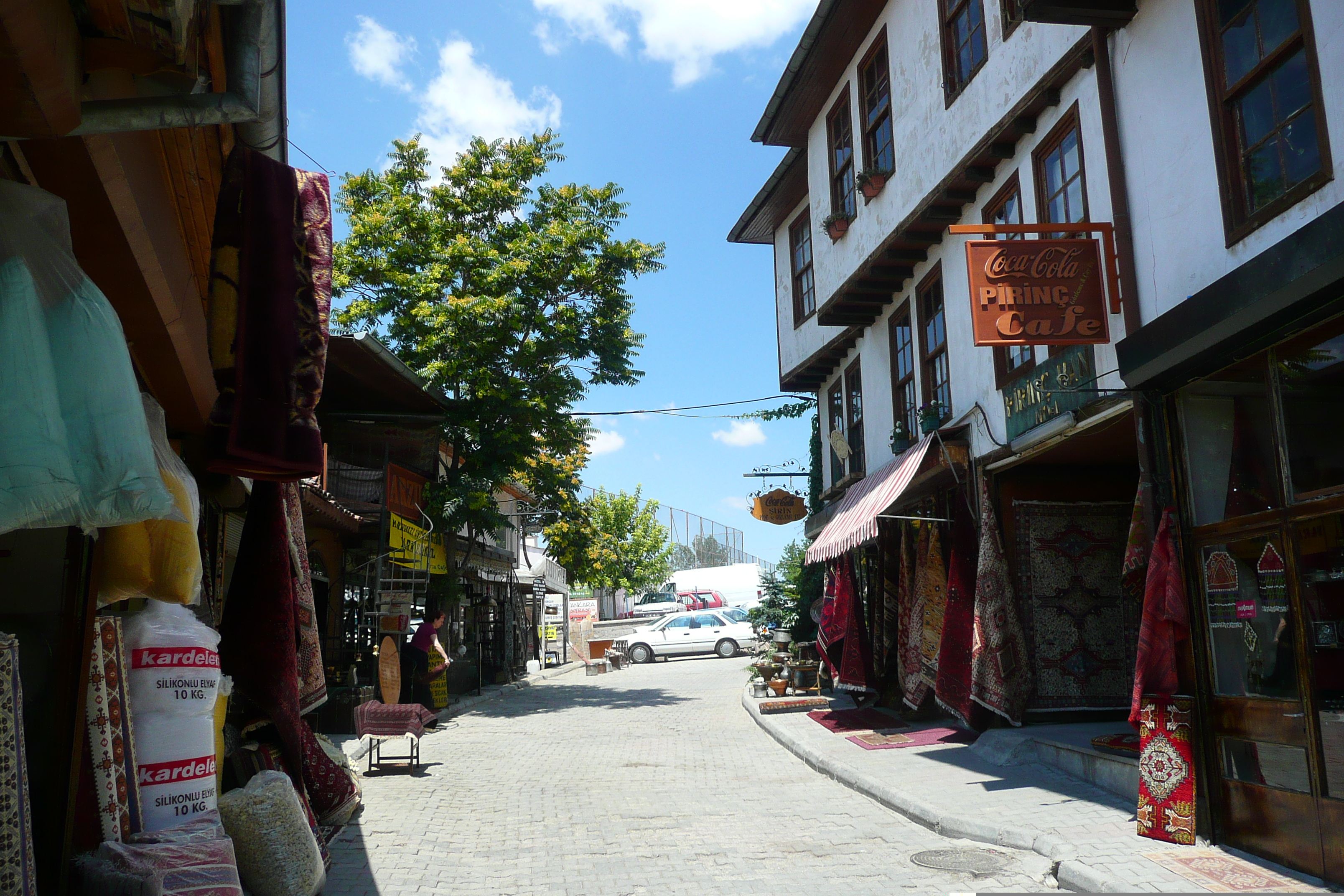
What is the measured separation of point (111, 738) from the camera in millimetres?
4074

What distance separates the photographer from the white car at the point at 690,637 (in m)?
33.3

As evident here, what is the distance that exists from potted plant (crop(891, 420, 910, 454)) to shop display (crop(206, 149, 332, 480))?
31.3ft

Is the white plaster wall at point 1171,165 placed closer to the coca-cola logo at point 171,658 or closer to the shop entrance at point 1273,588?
the shop entrance at point 1273,588

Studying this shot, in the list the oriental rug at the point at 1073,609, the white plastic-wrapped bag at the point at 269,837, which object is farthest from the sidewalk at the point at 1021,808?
the white plastic-wrapped bag at the point at 269,837

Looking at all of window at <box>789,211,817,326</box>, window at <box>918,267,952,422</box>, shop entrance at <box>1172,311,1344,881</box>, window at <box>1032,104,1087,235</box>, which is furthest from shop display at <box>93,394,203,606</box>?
window at <box>789,211,817,326</box>

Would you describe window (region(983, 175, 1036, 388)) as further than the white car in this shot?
No

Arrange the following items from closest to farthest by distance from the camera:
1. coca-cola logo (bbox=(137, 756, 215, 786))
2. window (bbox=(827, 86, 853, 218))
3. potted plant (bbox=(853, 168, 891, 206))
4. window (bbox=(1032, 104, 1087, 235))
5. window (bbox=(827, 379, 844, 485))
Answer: coca-cola logo (bbox=(137, 756, 215, 786)) → window (bbox=(1032, 104, 1087, 235)) → potted plant (bbox=(853, 168, 891, 206)) → window (bbox=(827, 86, 853, 218)) → window (bbox=(827, 379, 844, 485))

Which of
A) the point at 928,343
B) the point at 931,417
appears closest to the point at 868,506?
the point at 931,417

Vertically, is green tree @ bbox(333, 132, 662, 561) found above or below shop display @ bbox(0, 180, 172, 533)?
above

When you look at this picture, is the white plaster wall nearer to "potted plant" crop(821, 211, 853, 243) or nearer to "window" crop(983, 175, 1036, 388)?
"window" crop(983, 175, 1036, 388)

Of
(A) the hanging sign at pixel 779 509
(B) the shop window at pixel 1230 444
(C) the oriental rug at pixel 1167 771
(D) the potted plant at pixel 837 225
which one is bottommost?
(C) the oriental rug at pixel 1167 771

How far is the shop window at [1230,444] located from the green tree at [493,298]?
42.1 feet

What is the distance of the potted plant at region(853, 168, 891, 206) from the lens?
12.4 meters

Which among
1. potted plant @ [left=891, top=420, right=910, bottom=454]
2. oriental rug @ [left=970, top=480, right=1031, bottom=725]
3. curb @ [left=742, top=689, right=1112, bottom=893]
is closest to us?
curb @ [left=742, top=689, right=1112, bottom=893]
